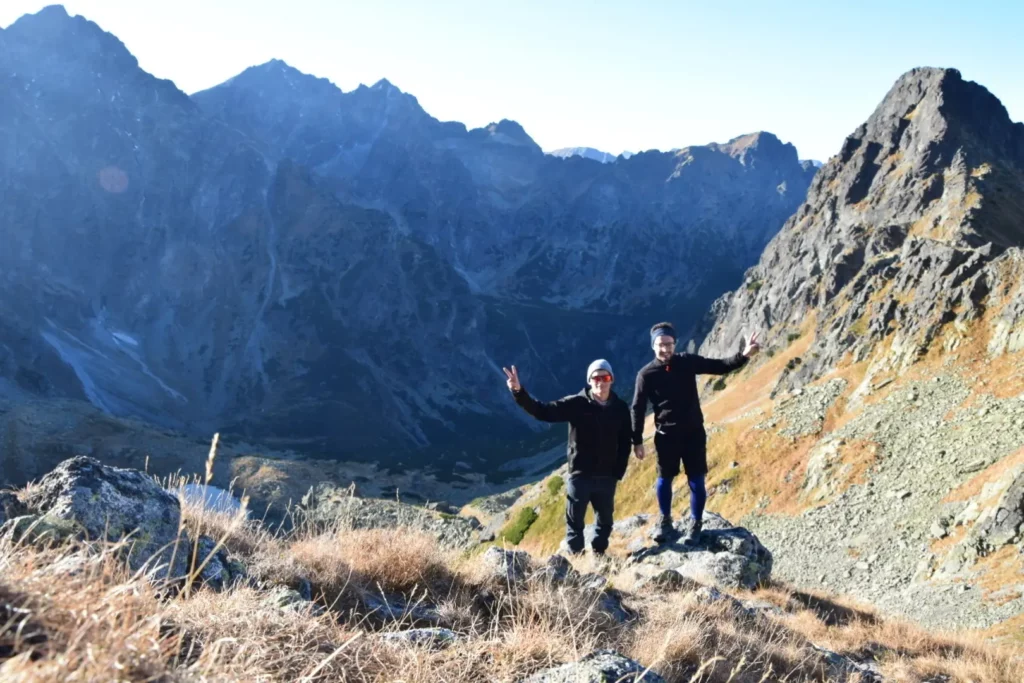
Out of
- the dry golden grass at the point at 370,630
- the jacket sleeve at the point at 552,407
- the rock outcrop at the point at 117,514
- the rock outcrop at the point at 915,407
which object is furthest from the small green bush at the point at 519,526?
the rock outcrop at the point at 117,514

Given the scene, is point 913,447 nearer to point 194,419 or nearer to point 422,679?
point 422,679

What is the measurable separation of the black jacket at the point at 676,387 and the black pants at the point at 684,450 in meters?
0.11

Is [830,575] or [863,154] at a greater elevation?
[863,154]

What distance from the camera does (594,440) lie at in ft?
31.7

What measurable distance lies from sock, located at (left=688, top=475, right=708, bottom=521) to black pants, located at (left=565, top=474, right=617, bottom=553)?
1819 mm

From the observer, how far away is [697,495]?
11.6 meters

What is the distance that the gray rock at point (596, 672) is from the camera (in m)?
3.72

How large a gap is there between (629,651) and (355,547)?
2799 millimetres

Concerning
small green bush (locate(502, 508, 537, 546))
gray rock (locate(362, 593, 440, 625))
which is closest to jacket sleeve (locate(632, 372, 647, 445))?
gray rock (locate(362, 593, 440, 625))

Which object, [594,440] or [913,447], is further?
[913,447]

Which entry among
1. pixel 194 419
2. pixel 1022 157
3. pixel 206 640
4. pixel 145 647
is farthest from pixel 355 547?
pixel 194 419

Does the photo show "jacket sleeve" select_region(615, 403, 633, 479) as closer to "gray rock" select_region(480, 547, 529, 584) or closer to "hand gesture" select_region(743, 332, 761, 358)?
"hand gesture" select_region(743, 332, 761, 358)

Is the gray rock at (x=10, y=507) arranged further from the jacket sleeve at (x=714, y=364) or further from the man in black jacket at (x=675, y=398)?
the jacket sleeve at (x=714, y=364)

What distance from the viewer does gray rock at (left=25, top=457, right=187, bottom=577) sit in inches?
193
